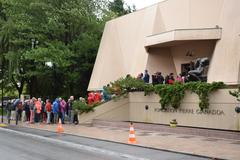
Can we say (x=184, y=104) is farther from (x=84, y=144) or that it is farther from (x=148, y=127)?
(x=84, y=144)

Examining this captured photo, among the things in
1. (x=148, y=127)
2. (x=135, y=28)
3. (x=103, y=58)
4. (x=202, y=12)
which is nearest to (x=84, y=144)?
(x=148, y=127)

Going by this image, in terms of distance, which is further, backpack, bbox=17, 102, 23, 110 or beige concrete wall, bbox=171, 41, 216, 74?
backpack, bbox=17, 102, 23, 110

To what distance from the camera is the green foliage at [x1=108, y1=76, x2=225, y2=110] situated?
2025 centimetres

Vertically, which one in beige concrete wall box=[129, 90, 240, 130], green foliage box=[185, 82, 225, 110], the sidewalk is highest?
green foliage box=[185, 82, 225, 110]

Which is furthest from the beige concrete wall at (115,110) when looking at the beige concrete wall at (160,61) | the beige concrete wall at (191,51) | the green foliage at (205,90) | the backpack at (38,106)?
the green foliage at (205,90)

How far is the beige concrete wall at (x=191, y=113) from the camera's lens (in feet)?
62.9

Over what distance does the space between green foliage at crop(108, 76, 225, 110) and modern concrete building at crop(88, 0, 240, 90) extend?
2816 millimetres

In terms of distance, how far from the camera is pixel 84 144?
17.1 m

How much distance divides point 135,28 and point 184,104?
480 inches

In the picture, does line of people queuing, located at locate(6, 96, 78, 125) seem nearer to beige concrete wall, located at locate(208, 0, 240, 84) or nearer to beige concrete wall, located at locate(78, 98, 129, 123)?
beige concrete wall, located at locate(78, 98, 129, 123)

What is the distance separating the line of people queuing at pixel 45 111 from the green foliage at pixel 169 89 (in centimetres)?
343

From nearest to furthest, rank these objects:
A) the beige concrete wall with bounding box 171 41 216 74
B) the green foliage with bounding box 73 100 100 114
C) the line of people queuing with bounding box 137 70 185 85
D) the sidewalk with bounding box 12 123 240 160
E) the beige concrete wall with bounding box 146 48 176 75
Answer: the sidewalk with bounding box 12 123 240 160
the line of people queuing with bounding box 137 70 185 85
the beige concrete wall with bounding box 171 41 216 74
the green foliage with bounding box 73 100 100 114
the beige concrete wall with bounding box 146 48 176 75

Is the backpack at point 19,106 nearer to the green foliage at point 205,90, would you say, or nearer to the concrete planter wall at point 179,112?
the concrete planter wall at point 179,112

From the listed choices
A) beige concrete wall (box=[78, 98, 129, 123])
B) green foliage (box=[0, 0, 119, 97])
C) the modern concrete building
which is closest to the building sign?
the modern concrete building
